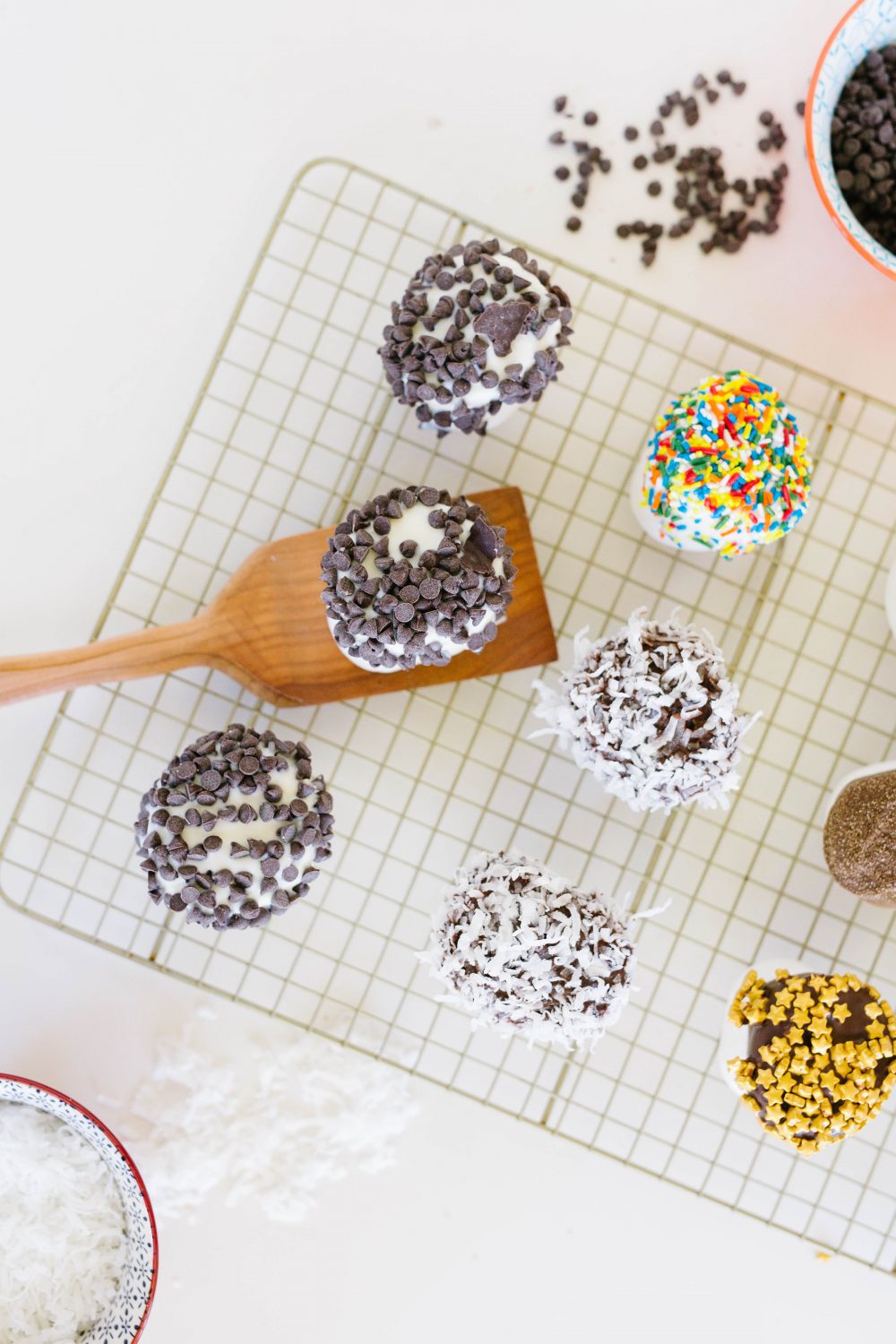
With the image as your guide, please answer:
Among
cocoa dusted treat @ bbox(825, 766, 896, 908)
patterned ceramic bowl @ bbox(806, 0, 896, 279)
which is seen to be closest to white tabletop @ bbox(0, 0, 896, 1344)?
patterned ceramic bowl @ bbox(806, 0, 896, 279)

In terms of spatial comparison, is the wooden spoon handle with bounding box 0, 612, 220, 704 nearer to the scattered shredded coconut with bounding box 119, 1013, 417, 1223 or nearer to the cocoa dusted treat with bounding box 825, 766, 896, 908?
the scattered shredded coconut with bounding box 119, 1013, 417, 1223

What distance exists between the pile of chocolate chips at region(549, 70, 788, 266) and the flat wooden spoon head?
43cm

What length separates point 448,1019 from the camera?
1340 millimetres

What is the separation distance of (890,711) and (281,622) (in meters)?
0.77

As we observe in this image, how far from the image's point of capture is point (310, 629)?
1.27m

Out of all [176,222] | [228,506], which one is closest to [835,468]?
[228,506]

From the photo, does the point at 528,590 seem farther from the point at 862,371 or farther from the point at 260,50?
the point at 260,50

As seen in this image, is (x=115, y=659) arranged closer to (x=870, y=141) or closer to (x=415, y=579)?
(x=415, y=579)

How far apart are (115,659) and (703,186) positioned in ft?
3.15

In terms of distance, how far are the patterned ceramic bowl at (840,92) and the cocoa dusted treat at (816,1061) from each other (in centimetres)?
83

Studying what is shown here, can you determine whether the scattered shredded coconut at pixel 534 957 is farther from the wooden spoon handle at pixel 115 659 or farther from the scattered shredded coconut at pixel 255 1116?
the wooden spoon handle at pixel 115 659

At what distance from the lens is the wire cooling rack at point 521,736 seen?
1331 millimetres

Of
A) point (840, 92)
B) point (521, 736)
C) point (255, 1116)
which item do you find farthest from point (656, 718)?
point (840, 92)

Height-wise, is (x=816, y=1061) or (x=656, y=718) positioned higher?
(x=656, y=718)
